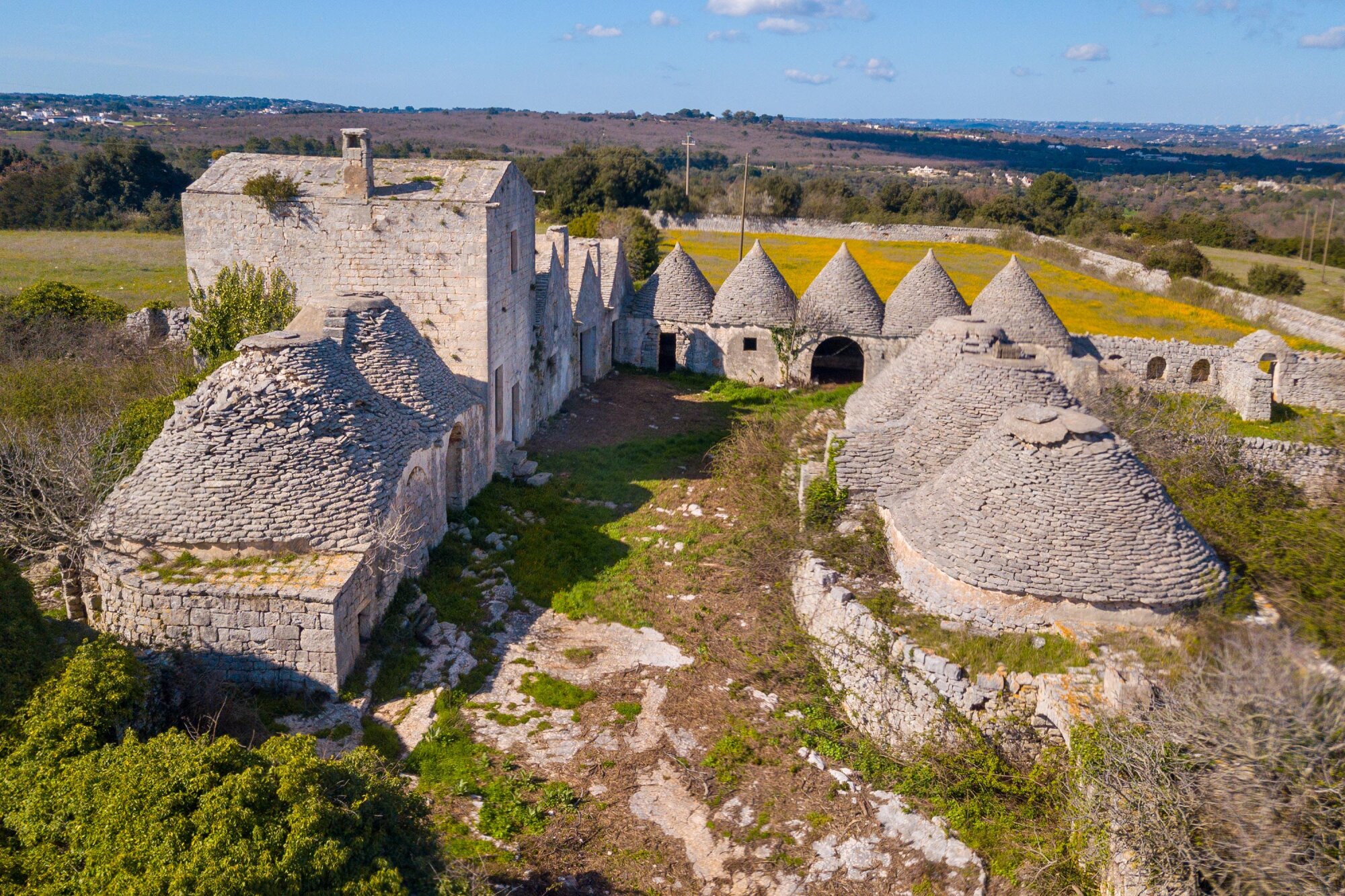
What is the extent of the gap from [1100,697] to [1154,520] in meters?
2.15

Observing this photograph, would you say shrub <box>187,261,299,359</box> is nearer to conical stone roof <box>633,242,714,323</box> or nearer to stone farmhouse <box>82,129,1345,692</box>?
stone farmhouse <box>82,129,1345,692</box>

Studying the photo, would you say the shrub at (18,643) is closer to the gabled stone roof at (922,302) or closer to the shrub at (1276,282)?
the gabled stone roof at (922,302)

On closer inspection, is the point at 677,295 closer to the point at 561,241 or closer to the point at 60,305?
the point at 561,241

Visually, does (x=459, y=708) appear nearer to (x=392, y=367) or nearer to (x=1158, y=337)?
(x=392, y=367)

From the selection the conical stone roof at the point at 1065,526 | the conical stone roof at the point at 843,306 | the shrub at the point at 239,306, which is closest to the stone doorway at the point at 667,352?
the conical stone roof at the point at 843,306

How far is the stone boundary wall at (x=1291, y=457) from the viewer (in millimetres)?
15922

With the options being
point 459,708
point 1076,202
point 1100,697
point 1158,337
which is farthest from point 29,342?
point 1076,202

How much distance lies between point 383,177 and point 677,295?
1074 centimetres

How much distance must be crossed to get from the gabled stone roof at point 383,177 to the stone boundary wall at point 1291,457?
1308cm

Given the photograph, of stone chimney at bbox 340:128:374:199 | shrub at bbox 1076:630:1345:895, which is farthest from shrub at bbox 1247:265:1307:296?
shrub at bbox 1076:630:1345:895

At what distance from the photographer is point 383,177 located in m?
16.6

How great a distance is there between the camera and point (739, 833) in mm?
8414

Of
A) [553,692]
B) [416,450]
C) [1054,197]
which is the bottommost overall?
[553,692]

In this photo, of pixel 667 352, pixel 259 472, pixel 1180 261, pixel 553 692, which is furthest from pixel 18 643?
pixel 1180 261
